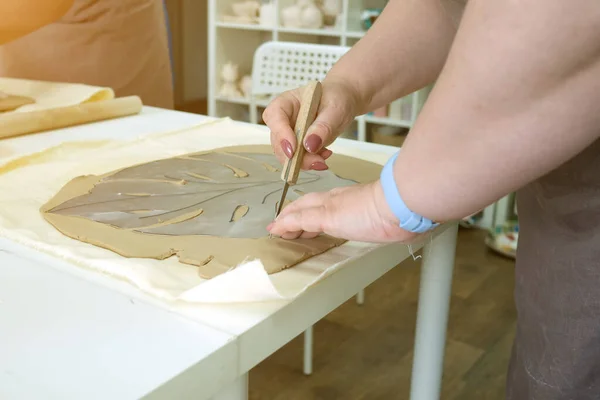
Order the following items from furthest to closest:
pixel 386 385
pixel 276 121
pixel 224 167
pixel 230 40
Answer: pixel 230 40 → pixel 386 385 → pixel 224 167 → pixel 276 121

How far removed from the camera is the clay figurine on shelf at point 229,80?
102 inches

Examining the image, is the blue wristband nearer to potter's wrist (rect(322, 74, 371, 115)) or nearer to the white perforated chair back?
potter's wrist (rect(322, 74, 371, 115))

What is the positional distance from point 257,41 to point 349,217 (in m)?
2.44

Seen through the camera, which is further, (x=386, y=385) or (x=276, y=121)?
(x=386, y=385)

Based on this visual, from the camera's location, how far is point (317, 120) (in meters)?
0.66

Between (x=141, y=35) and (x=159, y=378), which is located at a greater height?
(x=141, y=35)

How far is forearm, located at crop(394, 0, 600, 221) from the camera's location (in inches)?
14.9

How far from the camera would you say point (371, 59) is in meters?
0.74

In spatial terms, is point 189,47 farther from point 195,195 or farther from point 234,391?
point 234,391

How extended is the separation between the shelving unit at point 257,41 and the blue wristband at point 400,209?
1.70 metres

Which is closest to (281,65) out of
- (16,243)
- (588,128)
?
(16,243)

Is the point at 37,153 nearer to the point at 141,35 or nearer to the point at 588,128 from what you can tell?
the point at 588,128

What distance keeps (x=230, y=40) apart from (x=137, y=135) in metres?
1.73

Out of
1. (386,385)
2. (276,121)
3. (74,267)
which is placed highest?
(276,121)
